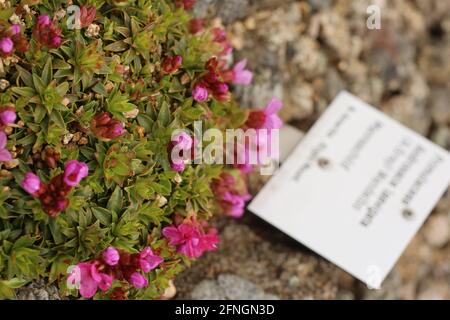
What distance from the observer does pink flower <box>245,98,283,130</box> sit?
2873mm

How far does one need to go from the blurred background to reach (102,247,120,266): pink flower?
2.44 feet

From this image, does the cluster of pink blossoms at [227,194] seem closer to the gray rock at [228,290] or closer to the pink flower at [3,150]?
the gray rock at [228,290]

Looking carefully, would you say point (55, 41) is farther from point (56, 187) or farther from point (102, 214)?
point (102, 214)

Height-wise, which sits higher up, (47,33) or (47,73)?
(47,33)

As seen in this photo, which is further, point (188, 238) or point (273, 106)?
point (273, 106)

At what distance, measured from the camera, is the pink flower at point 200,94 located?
8.39 feet

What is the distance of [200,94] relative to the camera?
8.39 ft

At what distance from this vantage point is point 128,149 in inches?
94.4

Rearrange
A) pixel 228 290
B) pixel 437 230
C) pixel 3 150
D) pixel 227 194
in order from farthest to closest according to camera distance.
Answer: pixel 437 230 → pixel 228 290 → pixel 227 194 → pixel 3 150

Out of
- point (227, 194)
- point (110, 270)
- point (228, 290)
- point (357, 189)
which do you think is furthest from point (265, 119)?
point (110, 270)

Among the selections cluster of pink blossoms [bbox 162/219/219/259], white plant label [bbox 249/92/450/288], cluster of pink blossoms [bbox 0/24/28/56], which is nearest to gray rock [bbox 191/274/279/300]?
white plant label [bbox 249/92/450/288]

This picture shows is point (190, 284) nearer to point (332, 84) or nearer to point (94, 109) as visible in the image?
point (94, 109)

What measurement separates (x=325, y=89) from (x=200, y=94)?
1.27 metres

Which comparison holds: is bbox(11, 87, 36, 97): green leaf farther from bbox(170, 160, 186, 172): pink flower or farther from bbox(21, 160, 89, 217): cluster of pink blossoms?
bbox(170, 160, 186, 172): pink flower
